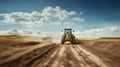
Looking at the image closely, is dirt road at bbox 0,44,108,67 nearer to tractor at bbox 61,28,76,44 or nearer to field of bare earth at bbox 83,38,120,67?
field of bare earth at bbox 83,38,120,67

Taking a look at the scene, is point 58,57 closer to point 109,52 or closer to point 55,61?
point 55,61

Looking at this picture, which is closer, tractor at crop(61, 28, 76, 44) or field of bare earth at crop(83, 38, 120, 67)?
field of bare earth at crop(83, 38, 120, 67)

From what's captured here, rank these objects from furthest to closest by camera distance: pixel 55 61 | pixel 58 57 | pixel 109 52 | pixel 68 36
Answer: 1. pixel 68 36
2. pixel 109 52
3. pixel 58 57
4. pixel 55 61

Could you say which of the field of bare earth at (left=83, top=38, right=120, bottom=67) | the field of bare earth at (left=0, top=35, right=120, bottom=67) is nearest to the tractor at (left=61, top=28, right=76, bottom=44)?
the field of bare earth at (left=83, top=38, right=120, bottom=67)

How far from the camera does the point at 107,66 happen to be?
8.62 m

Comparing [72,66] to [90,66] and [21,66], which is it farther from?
[21,66]

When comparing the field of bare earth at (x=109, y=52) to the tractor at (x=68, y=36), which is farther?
the tractor at (x=68, y=36)

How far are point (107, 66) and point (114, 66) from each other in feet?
1.36

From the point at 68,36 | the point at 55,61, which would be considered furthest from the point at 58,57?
the point at 68,36

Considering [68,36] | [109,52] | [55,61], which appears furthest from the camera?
[68,36]

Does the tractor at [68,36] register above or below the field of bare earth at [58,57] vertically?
above

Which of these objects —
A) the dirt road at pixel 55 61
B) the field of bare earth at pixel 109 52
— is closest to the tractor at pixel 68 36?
the field of bare earth at pixel 109 52

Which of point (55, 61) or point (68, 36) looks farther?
point (68, 36)

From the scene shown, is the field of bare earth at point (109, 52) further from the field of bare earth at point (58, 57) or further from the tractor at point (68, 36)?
the tractor at point (68, 36)
